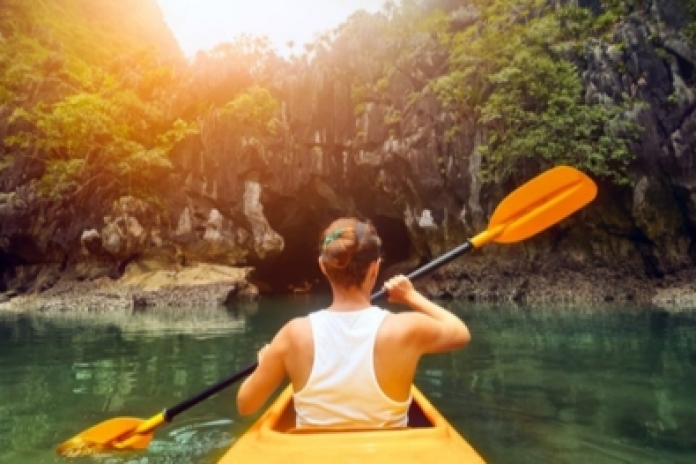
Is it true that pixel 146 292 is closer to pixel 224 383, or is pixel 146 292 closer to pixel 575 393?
pixel 575 393

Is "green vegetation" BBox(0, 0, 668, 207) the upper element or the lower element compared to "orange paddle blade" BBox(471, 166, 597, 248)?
upper

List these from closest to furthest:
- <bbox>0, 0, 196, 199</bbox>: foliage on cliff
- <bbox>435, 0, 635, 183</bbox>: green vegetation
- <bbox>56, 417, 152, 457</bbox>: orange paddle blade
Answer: <bbox>56, 417, 152, 457</bbox>: orange paddle blade < <bbox>435, 0, 635, 183</bbox>: green vegetation < <bbox>0, 0, 196, 199</bbox>: foliage on cliff

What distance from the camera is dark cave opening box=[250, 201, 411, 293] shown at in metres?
23.0

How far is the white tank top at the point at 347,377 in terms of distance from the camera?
2029mm

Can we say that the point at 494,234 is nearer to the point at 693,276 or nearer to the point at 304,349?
the point at 304,349

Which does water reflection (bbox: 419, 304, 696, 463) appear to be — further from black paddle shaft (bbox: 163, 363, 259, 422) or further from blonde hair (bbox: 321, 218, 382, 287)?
blonde hair (bbox: 321, 218, 382, 287)

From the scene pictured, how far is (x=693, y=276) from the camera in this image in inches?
671

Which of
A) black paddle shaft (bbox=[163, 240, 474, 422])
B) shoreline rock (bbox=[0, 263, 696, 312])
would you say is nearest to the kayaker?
black paddle shaft (bbox=[163, 240, 474, 422])

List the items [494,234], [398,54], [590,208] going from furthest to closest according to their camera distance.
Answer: [398,54] < [590,208] < [494,234]

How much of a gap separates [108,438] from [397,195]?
55.9ft

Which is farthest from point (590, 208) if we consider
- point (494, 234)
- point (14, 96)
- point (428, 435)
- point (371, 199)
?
point (14, 96)

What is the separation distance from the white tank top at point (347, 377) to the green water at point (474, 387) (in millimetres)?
2063

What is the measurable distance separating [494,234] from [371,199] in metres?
17.7

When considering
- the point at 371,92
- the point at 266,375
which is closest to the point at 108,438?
the point at 266,375
